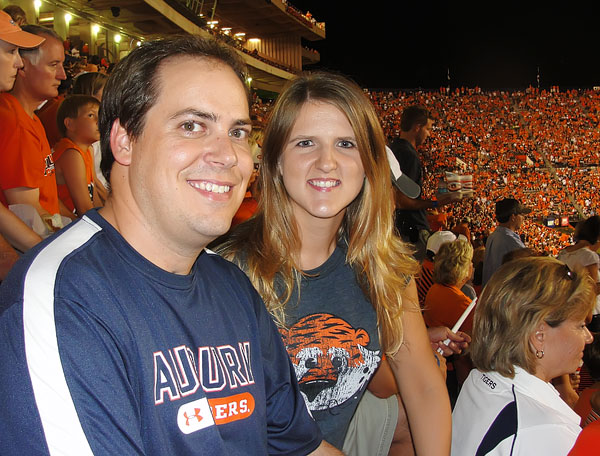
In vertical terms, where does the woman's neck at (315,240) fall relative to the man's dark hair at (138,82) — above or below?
below

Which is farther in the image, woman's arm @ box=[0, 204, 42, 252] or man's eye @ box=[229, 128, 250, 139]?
woman's arm @ box=[0, 204, 42, 252]

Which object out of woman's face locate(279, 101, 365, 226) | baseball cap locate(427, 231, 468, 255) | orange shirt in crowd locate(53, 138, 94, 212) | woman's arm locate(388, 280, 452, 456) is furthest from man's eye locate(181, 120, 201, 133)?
baseball cap locate(427, 231, 468, 255)

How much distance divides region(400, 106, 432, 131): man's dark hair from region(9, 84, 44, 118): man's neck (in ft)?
10.4

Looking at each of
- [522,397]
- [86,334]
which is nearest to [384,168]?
[522,397]

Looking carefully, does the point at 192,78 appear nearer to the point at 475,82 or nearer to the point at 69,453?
the point at 69,453

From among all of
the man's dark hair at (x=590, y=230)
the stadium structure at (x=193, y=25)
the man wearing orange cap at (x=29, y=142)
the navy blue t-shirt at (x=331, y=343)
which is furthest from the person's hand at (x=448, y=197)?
the man wearing orange cap at (x=29, y=142)

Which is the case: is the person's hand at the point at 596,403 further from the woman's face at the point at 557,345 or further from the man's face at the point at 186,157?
the man's face at the point at 186,157

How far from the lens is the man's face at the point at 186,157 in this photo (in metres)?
1.10

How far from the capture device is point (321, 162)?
1.77 m

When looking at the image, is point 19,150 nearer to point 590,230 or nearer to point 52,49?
point 52,49

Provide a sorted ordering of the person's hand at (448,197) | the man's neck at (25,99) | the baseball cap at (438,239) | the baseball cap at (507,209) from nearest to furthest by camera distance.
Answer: the man's neck at (25,99) < the person's hand at (448,197) < the baseball cap at (438,239) < the baseball cap at (507,209)

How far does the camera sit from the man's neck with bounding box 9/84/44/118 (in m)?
2.88

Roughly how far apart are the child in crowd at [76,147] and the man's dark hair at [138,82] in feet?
7.28

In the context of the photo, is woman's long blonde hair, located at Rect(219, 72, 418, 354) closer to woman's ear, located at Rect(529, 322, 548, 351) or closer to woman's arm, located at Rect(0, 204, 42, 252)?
woman's ear, located at Rect(529, 322, 548, 351)
